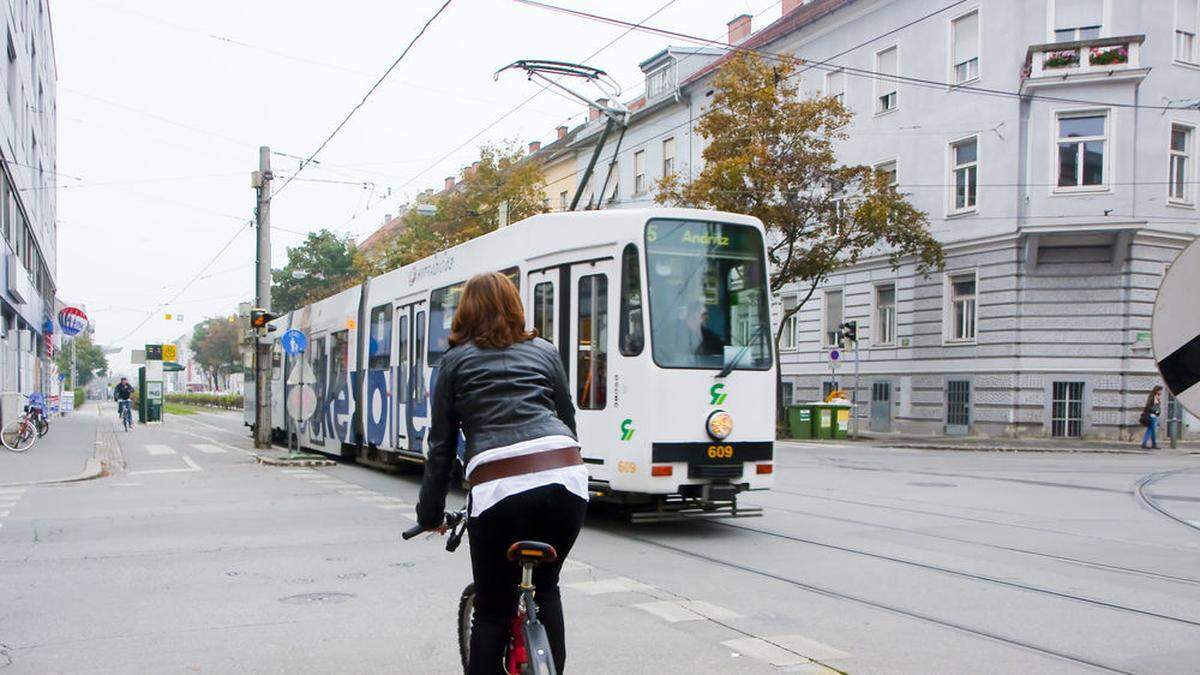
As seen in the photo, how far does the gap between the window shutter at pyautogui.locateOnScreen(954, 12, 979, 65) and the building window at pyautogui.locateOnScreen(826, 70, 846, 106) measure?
4.43m

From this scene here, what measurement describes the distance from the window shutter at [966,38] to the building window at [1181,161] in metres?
5.62

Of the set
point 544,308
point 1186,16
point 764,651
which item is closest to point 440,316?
point 544,308

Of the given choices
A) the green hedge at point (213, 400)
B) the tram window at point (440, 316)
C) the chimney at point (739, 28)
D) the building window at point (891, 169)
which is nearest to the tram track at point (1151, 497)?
the tram window at point (440, 316)

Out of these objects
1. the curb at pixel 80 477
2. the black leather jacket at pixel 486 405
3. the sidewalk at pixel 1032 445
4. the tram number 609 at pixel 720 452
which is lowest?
the sidewalk at pixel 1032 445

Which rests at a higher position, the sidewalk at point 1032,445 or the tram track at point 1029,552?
the tram track at point 1029,552

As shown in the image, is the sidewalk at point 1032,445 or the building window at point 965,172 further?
the building window at point 965,172

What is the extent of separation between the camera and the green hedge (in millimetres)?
70562

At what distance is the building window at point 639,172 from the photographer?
43250 millimetres

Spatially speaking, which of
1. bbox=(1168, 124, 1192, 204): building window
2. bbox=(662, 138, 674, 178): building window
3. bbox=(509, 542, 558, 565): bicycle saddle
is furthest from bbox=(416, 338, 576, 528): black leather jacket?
bbox=(662, 138, 674, 178): building window

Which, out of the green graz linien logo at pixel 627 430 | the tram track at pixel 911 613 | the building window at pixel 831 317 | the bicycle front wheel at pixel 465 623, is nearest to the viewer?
the bicycle front wheel at pixel 465 623

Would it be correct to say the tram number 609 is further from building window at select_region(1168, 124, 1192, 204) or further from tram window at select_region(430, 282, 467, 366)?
building window at select_region(1168, 124, 1192, 204)

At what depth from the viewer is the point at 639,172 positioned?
43750 mm

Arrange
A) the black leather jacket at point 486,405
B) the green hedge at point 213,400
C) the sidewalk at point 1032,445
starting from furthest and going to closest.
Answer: the green hedge at point 213,400
the sidewalk at point 1032,445
the black leather jacket at point 486,405

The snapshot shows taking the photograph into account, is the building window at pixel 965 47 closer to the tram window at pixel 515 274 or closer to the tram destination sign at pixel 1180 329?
the tram window at pixel 515 274
